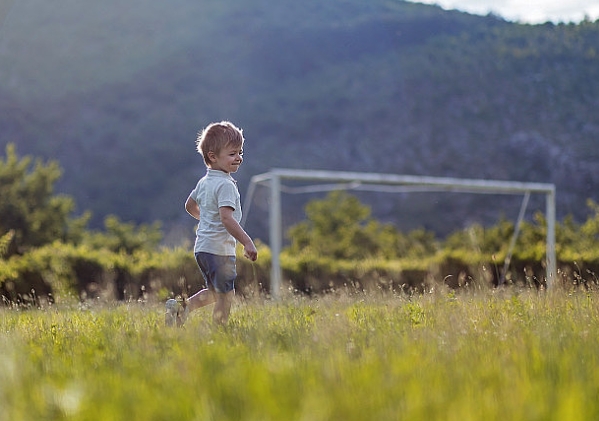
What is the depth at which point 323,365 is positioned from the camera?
3002mm

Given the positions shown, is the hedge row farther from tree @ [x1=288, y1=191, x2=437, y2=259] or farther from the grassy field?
tree @ [x1=288, y1=191, x2=437, y2=259]

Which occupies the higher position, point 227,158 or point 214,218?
point 227,158

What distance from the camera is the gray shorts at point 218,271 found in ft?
17.0

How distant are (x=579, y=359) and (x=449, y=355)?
1.70 feet

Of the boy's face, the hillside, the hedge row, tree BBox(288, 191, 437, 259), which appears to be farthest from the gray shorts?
the hillside

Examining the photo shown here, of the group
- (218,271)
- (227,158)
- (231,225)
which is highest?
(227,158)

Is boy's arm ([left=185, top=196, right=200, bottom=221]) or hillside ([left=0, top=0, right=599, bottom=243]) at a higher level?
hillside ([left=0, top=0, right=599, bottom=243])

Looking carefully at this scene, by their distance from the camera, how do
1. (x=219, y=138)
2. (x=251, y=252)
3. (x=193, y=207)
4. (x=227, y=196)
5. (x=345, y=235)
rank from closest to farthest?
1. (x=251, y=252)
2. (x=227, y=196)
3. (x=219, y=138)
4. (x=193, y=207)
5. (x=345, y=235)

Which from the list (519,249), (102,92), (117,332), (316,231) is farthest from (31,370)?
(102,92)

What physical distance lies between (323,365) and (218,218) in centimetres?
247

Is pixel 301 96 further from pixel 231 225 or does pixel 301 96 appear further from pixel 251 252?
pixel 251 252

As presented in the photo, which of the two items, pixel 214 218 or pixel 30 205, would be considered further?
pixel 30 205

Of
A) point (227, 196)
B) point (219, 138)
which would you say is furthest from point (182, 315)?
point (219, 138)

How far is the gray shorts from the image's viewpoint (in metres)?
5.17
